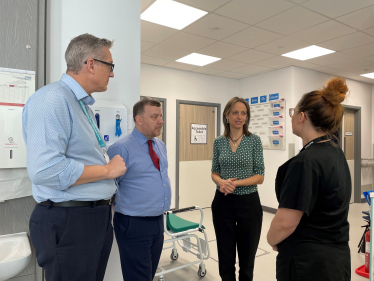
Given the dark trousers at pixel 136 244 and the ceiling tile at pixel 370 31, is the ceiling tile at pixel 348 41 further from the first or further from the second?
the dark trousers at pixel 136 244

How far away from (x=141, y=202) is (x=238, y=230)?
0.75 meters

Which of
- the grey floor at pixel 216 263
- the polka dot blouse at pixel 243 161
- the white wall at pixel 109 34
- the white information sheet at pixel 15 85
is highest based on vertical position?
the white wall at pixel 109 34

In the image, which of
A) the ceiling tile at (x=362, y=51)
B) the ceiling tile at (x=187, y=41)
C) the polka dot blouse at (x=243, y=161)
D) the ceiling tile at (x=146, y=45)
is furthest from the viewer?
the ceiling tile at (x=362, y=51)

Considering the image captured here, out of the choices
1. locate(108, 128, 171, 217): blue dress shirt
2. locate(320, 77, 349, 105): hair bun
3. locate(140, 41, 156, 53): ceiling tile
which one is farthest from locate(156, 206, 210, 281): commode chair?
locate(140, 41, 156, 53): ceiling tile

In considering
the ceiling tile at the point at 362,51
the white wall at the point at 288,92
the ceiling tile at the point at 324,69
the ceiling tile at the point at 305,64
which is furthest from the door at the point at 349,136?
the ceiling tile at the point at 362,51

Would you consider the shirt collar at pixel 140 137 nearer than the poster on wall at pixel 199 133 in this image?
Yes

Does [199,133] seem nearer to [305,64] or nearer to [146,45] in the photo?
[146,45]

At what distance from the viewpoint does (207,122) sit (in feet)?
18.1

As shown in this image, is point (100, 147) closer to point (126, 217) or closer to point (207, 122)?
point (126, 217)

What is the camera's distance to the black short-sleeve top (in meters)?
1.10

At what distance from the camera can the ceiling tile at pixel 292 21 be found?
9.32 feet

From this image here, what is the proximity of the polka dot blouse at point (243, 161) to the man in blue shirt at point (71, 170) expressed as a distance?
981mm

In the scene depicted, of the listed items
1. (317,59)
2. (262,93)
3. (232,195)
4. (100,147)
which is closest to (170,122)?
(262,93)

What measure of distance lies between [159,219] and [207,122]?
13.1 feet
